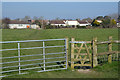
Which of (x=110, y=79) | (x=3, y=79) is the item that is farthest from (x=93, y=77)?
(x=3, y=79)

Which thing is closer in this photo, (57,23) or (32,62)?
(32,62)

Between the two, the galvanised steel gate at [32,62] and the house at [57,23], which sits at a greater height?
the house at [57,23]

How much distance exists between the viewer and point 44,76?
25.4 feet

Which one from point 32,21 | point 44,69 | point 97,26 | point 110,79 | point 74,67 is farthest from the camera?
point 32,21

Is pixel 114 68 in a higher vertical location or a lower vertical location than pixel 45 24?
lower

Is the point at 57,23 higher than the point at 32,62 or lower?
higher

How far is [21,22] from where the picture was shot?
287 feet

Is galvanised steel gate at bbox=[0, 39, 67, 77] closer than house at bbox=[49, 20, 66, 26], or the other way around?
galvanised steel gate at bbox=[0, 39, 67, 77]

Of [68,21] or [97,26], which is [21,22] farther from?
[97,26]

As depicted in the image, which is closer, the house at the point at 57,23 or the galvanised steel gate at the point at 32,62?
the galvanised steel gate at the point at 32,62

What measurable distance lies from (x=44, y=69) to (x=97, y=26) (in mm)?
52831

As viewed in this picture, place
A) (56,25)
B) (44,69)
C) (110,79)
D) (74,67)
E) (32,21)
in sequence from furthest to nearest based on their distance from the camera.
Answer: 1. (32,21)
2. (56,25)
3. (74,67)
4. (44,69)
5. (110,79)

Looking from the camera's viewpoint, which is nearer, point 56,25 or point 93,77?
point 93,77

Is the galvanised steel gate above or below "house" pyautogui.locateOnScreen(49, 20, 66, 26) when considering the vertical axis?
below
